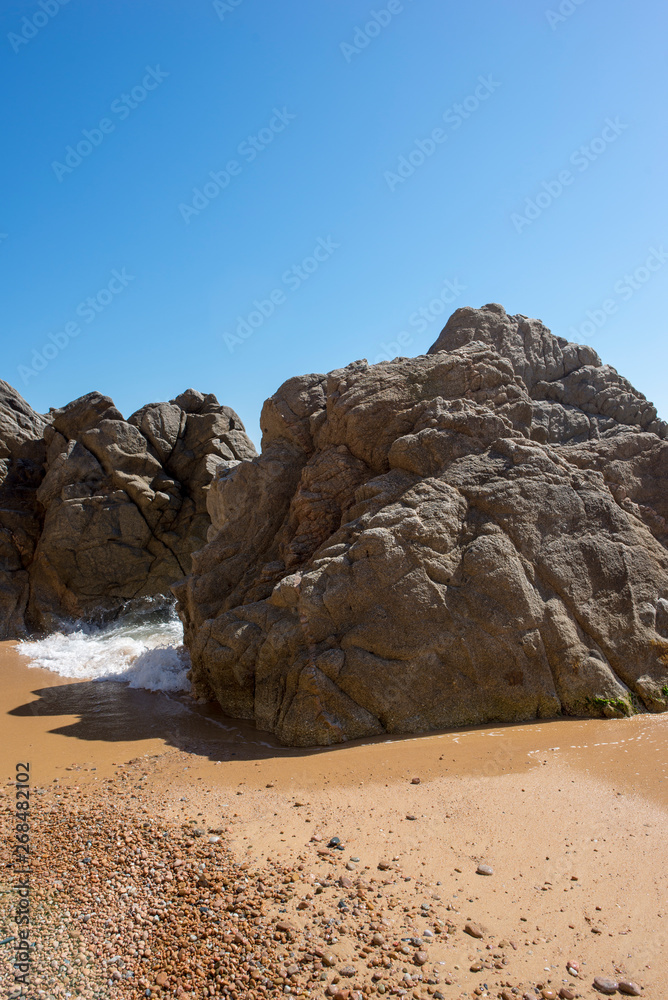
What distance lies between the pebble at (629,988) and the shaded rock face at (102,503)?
1842 centimetres

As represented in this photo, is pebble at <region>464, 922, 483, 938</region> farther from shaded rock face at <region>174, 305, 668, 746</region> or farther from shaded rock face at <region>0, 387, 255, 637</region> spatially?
shaded rock face at <region>0, 387, 255, 637</region>

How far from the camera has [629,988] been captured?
10.9 ft

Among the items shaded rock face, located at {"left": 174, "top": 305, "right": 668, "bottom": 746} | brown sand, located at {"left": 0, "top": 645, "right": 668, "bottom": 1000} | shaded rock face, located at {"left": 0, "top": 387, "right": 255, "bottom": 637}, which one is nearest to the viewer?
brown sand, located at {"left": 0, "top": 645, "right": 668, "bottom": 1000}

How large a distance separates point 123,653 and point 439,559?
910 cm

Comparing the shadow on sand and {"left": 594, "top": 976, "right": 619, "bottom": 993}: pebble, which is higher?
the shadow on sand

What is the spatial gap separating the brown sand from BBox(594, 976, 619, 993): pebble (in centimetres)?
6

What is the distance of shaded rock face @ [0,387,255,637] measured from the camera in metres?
19.2

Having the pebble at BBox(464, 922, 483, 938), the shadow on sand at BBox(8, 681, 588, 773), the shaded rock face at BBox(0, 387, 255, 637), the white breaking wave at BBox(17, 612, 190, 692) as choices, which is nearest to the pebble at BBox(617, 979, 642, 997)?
the pebble at BBox(464, 922, 483, 938)

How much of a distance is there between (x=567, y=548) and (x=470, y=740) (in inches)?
118

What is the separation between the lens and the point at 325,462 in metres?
10.1

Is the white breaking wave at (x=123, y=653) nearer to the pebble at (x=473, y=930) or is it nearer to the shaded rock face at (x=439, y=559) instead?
the shaded rock face at (x=439, y=559)

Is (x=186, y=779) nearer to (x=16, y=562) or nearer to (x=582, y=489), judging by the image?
(x=582, y=489)

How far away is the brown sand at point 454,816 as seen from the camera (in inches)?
145

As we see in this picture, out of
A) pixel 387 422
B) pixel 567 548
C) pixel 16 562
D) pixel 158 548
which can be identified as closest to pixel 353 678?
pixel 567 548
